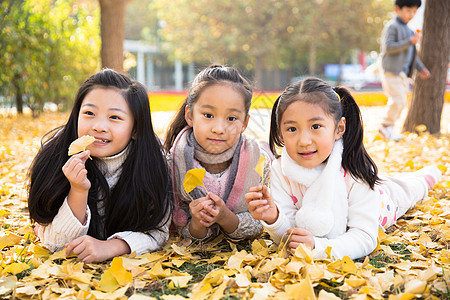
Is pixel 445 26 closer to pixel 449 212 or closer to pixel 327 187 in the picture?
pixel 449 212

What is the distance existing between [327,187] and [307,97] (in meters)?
0.42

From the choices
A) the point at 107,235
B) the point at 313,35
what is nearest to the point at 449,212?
the point at 107,235

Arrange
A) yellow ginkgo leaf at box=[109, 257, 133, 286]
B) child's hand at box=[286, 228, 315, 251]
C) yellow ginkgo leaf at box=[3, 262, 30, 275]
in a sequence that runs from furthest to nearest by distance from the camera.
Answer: child's hand at box=[286, 228, 315, 251], yellow ginkgo leaf at box=[3, 262, 30, 275], yellow ginkgo leaf at box=[109, 257, 133, 286]

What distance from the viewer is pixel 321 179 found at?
216 cm

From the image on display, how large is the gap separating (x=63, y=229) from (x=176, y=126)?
2.80 feet

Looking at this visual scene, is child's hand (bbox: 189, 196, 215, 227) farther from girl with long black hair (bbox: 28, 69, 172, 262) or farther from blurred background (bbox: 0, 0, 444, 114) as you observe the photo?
blurred background (bbox: 0, 0, 444, 114)

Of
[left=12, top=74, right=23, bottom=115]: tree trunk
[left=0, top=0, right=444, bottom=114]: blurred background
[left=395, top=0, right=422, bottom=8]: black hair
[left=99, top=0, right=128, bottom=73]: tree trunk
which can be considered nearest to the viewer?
[left=395, top=0, right=422, bottom=8]: black hair

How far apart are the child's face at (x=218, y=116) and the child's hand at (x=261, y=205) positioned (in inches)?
15.8

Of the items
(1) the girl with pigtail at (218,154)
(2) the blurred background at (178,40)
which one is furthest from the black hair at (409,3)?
(1) the girl with pigtail at (218,154)

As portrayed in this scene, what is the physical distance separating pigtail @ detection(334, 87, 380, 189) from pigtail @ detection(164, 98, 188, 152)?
859 mm

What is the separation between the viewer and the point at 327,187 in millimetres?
2143

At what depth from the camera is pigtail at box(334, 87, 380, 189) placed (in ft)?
7.26

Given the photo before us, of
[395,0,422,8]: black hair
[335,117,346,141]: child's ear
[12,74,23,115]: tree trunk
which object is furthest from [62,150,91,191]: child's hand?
[12,74,23,115]: tree trunk

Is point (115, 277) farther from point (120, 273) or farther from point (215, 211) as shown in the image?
point (215, 211)
